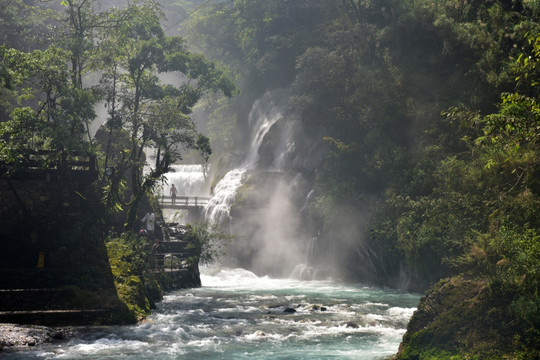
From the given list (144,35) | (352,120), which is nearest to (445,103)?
(352,120)

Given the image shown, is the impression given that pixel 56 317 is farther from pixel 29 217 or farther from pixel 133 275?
pixel 29 217

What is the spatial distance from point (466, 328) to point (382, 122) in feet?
Answer: 71.8

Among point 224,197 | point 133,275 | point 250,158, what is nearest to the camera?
point 133,275

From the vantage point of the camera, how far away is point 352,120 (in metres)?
36.3

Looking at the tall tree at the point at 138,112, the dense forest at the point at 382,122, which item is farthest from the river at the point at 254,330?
the tall tree at the point at 138,112

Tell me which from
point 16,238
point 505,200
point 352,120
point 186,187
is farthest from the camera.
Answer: point 186,187

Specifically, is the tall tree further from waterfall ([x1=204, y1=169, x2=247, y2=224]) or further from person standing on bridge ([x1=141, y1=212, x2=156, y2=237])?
waterfall ([x1=204, y1=169, x2=247, y2=224])

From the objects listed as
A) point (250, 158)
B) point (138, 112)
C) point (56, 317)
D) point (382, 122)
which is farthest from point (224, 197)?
point (56, 317)

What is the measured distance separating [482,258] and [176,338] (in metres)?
9.15

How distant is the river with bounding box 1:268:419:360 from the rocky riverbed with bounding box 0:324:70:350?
38 centimetres

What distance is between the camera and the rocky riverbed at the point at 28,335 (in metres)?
14.4

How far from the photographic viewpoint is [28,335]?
1489cm

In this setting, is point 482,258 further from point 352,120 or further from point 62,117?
point 352,120

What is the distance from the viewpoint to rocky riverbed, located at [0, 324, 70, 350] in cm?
1444
